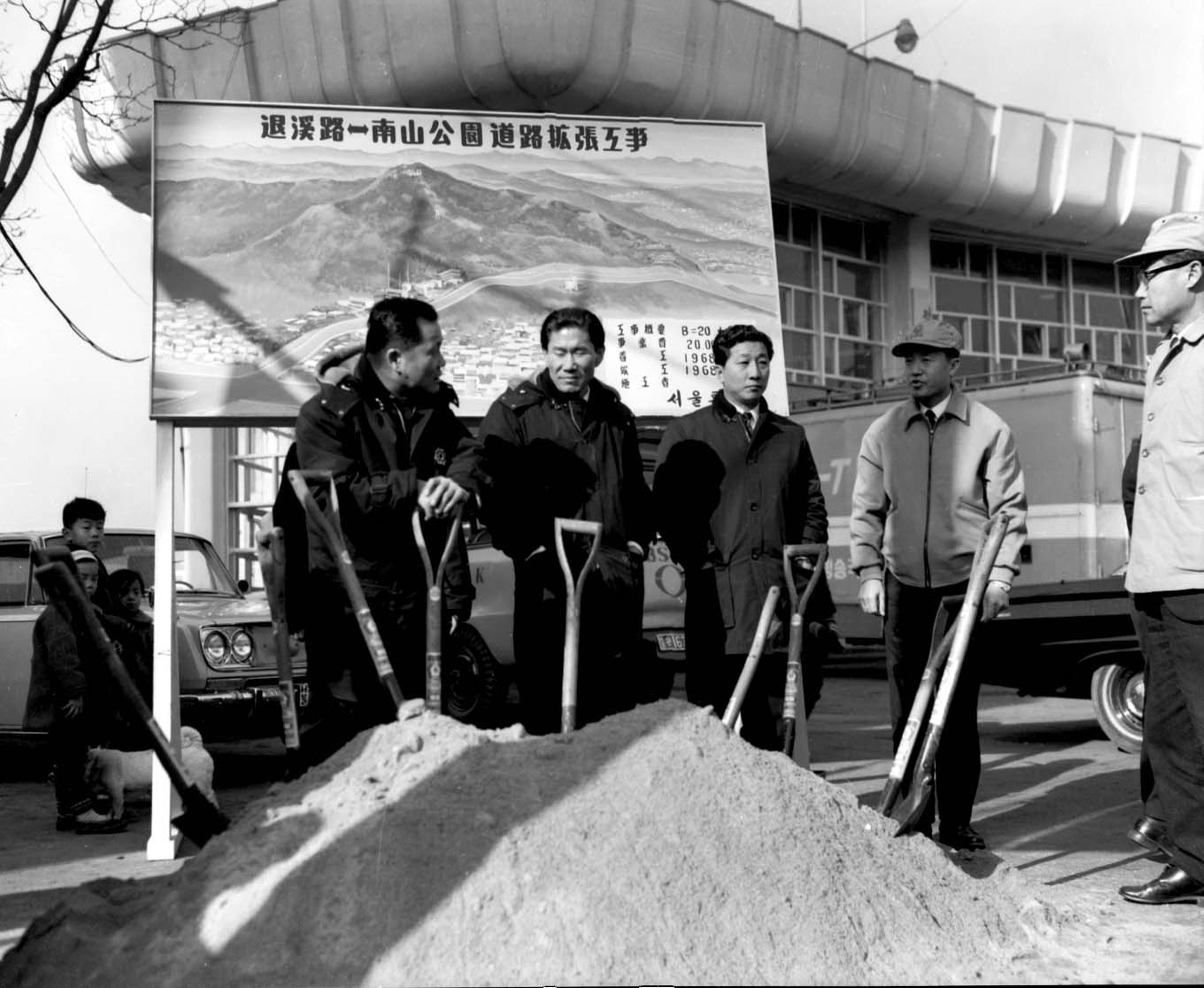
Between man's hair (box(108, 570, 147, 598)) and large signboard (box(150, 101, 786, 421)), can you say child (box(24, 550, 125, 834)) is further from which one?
large signboard (box(150, 101, 786, 421))

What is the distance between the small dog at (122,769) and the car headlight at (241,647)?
4.92 ft

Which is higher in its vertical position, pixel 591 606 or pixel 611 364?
pixel 611 364

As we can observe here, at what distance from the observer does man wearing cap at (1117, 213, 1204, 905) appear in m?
5.23

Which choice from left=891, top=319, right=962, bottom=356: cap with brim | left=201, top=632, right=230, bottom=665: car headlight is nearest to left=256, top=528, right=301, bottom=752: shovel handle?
left=891, top=319, right=962, bottom=356: cap with brim

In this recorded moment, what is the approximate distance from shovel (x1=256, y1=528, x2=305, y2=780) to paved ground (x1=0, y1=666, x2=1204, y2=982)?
0.51m

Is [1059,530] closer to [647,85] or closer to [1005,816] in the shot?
[1005,816]

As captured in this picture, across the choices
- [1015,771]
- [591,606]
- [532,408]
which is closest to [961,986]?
[591,606]

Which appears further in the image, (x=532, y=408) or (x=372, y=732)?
(x=532, y=408)

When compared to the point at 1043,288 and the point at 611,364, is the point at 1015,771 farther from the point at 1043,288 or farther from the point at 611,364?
the point at 1043,288

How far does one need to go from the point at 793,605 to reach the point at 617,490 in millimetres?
775

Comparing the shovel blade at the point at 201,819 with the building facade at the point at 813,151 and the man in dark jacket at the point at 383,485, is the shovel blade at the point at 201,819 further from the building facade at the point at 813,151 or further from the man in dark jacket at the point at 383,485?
the building facade at the point at 813,151

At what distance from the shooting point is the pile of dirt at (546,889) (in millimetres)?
3889

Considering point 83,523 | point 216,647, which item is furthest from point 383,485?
point 216,647

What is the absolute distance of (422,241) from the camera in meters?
7.21
